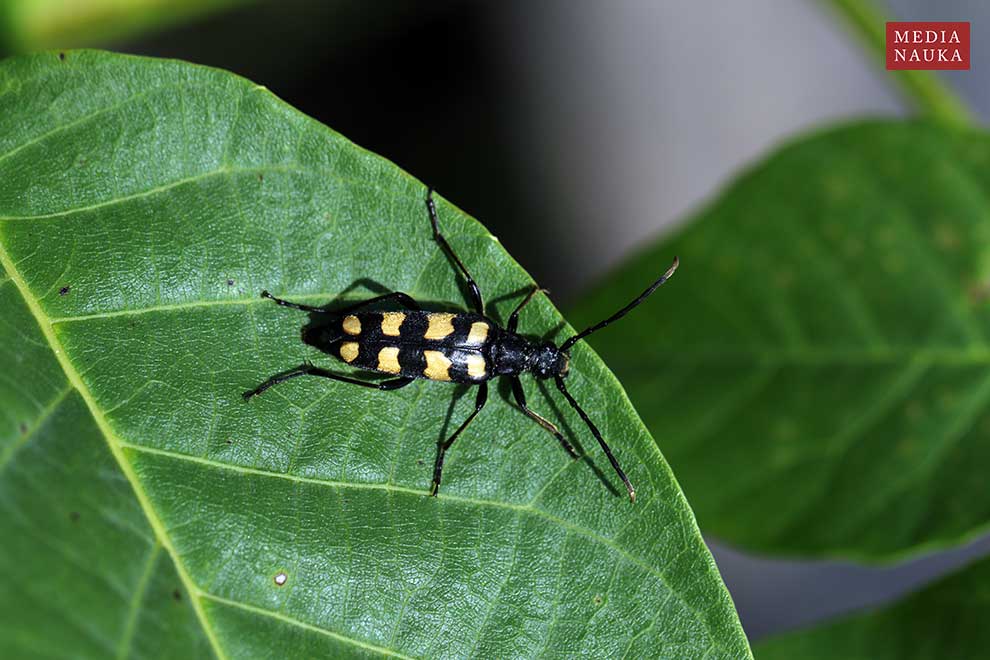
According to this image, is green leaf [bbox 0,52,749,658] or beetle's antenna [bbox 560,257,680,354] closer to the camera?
green leaf [bbox 0,52,749,658]

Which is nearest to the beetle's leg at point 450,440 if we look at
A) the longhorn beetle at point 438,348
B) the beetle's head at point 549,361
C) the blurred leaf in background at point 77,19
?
the longhorn beetle at point 438,348

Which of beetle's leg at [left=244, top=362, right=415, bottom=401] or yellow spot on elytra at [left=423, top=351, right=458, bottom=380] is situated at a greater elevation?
beetle's leg at [left=244, top=362, right=415, bottom=401]

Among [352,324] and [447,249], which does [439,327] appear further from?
[447,249]

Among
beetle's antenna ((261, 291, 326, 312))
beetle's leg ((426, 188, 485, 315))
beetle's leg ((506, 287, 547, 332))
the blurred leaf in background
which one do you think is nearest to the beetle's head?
beetle's leg ((506, 287, 547, 332))

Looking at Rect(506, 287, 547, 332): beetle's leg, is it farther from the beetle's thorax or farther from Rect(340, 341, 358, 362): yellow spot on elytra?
Rect(340, 341, 358, 362): yellow spot on elytra

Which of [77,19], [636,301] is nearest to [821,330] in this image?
[636,301]

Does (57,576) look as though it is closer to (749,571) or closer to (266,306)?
(266,306)
